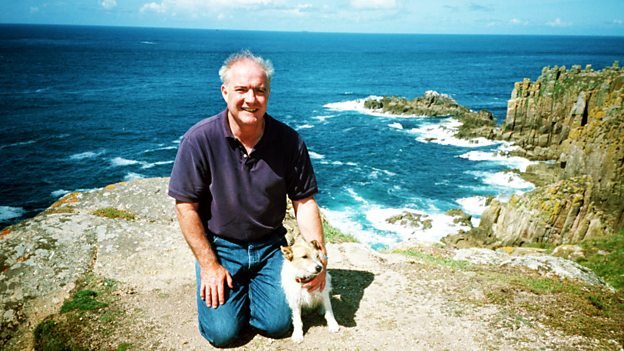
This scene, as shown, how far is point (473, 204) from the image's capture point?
107 ft

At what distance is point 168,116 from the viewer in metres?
60.6

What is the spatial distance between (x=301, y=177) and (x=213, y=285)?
76.3 inches

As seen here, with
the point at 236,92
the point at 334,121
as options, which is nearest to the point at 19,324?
the point at 236,92

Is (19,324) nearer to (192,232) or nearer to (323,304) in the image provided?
(192,232)

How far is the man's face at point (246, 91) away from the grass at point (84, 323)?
384cm

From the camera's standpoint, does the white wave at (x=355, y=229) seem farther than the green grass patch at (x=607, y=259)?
Yes

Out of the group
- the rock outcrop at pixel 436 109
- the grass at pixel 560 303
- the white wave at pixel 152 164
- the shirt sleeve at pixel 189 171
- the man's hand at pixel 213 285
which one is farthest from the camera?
the rock outcrop at pixel 436 109

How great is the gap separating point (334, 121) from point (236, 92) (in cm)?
5739

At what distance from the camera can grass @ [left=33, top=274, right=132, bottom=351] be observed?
601cm

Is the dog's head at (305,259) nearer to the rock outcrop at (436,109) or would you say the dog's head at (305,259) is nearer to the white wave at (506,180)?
the white wave at (506,180)

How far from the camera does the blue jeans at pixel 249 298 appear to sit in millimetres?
5688

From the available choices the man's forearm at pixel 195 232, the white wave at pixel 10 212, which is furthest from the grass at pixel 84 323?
the white wave at pixel 10 212

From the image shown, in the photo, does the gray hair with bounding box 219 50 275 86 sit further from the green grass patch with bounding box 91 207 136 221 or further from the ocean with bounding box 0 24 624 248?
the ocean with bounding box 0 24 624 248

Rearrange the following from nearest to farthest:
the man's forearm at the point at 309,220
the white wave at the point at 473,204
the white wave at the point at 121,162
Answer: the man's forearm at the point at 309,220
the white wave at the point at 473,204
the white wave at the point at 121,162
